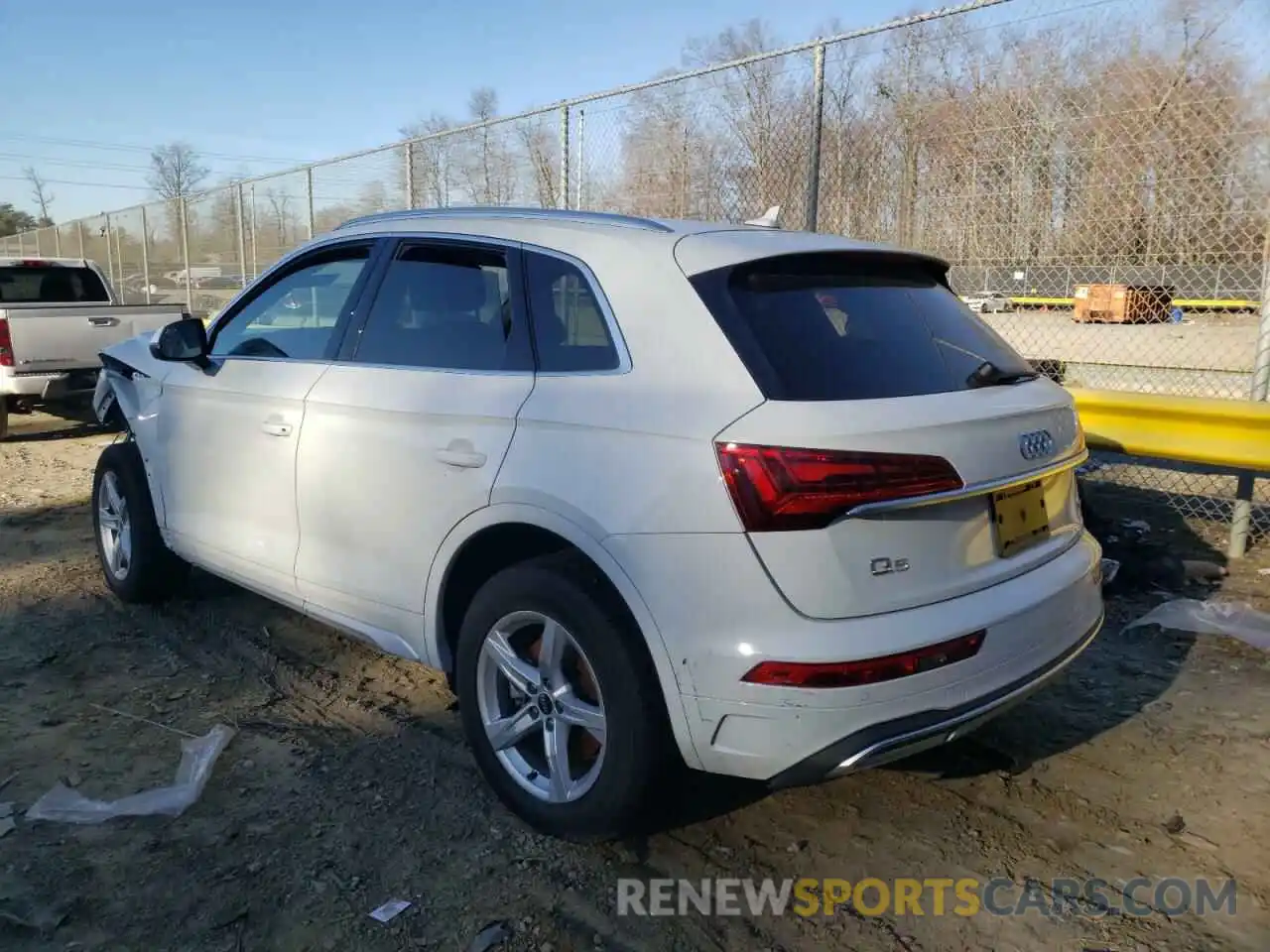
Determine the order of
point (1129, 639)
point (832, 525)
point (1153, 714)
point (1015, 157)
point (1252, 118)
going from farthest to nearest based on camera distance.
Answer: point (1015, 157)
point (1252, 118)
point (1129, 639)
point (1153, 714)
point (832, 525)

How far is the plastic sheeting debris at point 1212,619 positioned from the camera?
4422 millimetres

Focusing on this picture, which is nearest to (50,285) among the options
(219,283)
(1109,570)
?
(219,283)

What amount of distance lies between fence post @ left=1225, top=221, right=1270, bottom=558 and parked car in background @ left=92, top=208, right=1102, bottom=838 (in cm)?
298

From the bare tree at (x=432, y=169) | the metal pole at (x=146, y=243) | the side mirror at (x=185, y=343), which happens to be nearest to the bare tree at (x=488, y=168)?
the bare tree at (x=432, y=169)

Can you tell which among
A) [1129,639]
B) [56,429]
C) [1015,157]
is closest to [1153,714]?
[1129,639]

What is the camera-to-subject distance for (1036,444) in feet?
8.64

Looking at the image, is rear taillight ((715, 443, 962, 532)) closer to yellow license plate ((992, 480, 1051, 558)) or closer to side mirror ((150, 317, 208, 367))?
yellow license plate ((992, 480, 1051, 558))

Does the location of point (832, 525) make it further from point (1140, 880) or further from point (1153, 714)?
point (1153, 714)

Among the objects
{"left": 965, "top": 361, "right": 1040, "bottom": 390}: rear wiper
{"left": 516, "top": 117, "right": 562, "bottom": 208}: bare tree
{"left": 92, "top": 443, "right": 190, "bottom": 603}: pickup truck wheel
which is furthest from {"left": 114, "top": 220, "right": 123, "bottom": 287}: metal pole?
{"left": 965, "top": 361, "right": 1040, "bottom": 390}: rear wiper

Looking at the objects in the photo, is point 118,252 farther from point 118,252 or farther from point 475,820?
point 475,820

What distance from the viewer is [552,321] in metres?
2.83

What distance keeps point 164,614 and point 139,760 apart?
1522 millimetres

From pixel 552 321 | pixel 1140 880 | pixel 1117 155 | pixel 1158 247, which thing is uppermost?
pixel 1117 155

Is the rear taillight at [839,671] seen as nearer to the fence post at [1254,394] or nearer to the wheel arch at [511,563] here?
the wheel arch at [511,563]
